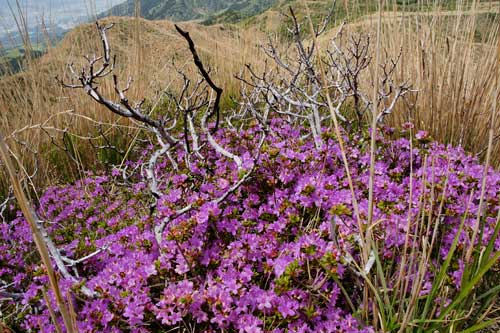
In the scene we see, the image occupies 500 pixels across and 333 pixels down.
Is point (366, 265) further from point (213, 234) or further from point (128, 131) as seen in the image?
point (128, 131)

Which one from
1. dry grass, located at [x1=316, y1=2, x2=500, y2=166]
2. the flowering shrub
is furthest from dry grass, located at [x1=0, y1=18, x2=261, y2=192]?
dry grass, located at [x1=316, y1=2, x2=500, y2=166]

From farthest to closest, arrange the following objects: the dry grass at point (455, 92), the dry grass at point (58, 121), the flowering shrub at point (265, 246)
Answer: the dry grass at point (58, 121)
the dry grass at point (455, 92)
the flowering shrub at point (265, 246)

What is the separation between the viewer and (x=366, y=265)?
1.42m

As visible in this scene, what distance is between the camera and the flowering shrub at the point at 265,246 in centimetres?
164

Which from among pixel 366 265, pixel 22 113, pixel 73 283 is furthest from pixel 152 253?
pixel 22 113

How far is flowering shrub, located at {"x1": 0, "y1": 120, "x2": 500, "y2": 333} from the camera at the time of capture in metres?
1.64

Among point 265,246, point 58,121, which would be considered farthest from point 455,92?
point 58,121

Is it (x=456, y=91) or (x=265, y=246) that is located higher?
(x=456, y=91)

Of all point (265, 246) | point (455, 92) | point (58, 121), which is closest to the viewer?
point (265, 246)

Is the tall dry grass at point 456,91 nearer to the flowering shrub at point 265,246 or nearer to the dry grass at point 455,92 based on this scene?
the dry grass at point 455,92

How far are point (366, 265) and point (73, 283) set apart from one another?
1.32 m

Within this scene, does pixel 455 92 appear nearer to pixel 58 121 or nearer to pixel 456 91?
pixel 456 91

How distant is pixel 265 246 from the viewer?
6.34 ft

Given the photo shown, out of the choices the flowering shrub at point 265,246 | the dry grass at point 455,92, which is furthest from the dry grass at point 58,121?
the dry grass at point 455,92
